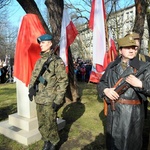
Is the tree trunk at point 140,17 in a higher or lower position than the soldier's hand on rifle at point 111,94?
higher

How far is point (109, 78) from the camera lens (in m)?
2.78

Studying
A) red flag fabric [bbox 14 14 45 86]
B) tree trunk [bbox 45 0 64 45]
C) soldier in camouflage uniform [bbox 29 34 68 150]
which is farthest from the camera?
tree trunk [bbox 45 0 64 45]

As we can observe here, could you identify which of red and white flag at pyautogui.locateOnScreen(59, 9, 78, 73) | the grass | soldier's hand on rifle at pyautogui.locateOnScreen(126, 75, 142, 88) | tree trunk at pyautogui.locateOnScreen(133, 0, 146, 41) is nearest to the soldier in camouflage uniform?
the grass

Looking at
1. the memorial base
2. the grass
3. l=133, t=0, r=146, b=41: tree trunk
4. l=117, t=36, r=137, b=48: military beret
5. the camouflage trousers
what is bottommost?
the grass

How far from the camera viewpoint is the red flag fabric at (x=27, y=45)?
4320mm

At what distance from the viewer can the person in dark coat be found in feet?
8.29

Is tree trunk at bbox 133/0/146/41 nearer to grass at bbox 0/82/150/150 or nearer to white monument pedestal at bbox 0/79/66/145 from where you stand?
grass at bbox 0/82/150/150

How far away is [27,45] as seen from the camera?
14.2 feet

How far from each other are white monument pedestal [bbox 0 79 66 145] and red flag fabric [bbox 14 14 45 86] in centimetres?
28

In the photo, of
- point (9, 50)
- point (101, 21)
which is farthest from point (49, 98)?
point (9, 50)

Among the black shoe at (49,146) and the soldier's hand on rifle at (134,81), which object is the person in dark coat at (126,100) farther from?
the black shoe at (49,146)

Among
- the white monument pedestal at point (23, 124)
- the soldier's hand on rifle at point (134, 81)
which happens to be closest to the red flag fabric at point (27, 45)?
the white monument pedestal at point (23, 124)

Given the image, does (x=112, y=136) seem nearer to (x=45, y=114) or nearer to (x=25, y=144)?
(x=45, y=114)

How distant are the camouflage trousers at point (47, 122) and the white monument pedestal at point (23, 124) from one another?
26.5 inches
